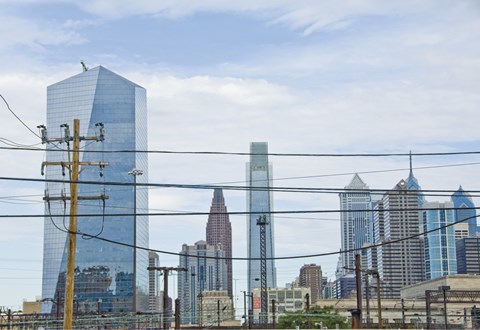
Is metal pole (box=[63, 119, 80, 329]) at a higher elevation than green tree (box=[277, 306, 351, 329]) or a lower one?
higher

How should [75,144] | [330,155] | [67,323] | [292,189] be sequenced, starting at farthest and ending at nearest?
[75,144] → [67,323] → [330,155] → [292,189]

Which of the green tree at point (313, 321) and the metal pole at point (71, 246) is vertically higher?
the metal pole at point (71, 246)

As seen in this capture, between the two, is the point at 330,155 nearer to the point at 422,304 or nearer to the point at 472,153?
the point at 472,153

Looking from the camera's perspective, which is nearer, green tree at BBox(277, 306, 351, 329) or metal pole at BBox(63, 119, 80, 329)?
metal pole at BBox(63, 119, 80, 329)

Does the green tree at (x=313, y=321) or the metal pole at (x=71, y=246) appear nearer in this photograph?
the metal pole at (x=71, y=246)

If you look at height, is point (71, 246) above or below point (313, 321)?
above

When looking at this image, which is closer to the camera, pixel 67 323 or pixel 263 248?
pixel 67 323

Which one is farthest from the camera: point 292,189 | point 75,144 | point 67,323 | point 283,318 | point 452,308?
point 452,308

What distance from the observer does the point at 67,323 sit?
32.9 m

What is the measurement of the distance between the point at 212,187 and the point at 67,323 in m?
9.28

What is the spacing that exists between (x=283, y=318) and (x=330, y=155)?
83693 millimetres

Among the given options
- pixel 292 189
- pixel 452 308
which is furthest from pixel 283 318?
pixel 292 189

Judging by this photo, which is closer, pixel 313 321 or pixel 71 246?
pixel 71 246

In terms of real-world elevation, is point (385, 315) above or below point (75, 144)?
below
